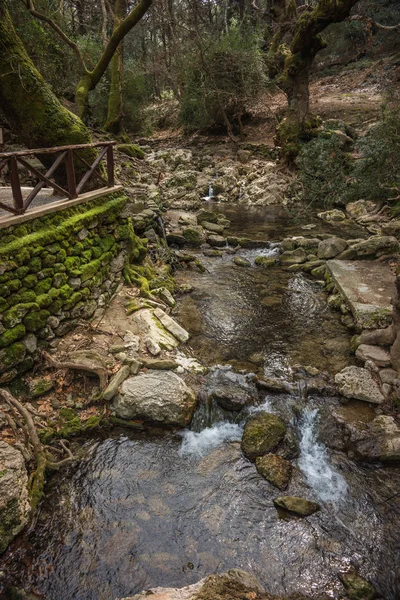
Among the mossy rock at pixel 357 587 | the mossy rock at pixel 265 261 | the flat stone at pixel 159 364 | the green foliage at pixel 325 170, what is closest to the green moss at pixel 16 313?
the flat stone at pixel 159 364

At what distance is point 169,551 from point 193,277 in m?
6.51

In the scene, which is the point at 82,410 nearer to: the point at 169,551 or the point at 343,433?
the point at 169,551

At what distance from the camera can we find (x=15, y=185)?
4.73 meters

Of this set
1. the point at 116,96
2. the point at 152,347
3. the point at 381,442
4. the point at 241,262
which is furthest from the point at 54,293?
the point at 116,96

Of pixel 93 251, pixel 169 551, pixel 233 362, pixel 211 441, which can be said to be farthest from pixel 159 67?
pixel 169 551

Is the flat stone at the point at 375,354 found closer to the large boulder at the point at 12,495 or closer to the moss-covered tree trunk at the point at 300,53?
the large boulder at the point at 12,495

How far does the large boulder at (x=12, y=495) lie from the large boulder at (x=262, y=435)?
8.52 ft

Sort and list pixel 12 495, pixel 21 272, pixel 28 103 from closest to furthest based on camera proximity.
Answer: pixel 12 495
pixel 21 272
pixel 28 103

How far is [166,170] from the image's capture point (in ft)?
59.3

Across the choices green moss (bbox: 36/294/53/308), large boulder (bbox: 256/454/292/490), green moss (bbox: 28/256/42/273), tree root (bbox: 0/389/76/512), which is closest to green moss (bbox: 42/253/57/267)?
green moss (bbox: 28/256/42/273)

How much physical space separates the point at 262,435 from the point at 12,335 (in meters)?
3.51

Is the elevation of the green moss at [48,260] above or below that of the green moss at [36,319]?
above

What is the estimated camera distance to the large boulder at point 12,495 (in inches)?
138

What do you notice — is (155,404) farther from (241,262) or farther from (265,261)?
Result: (265,261)
